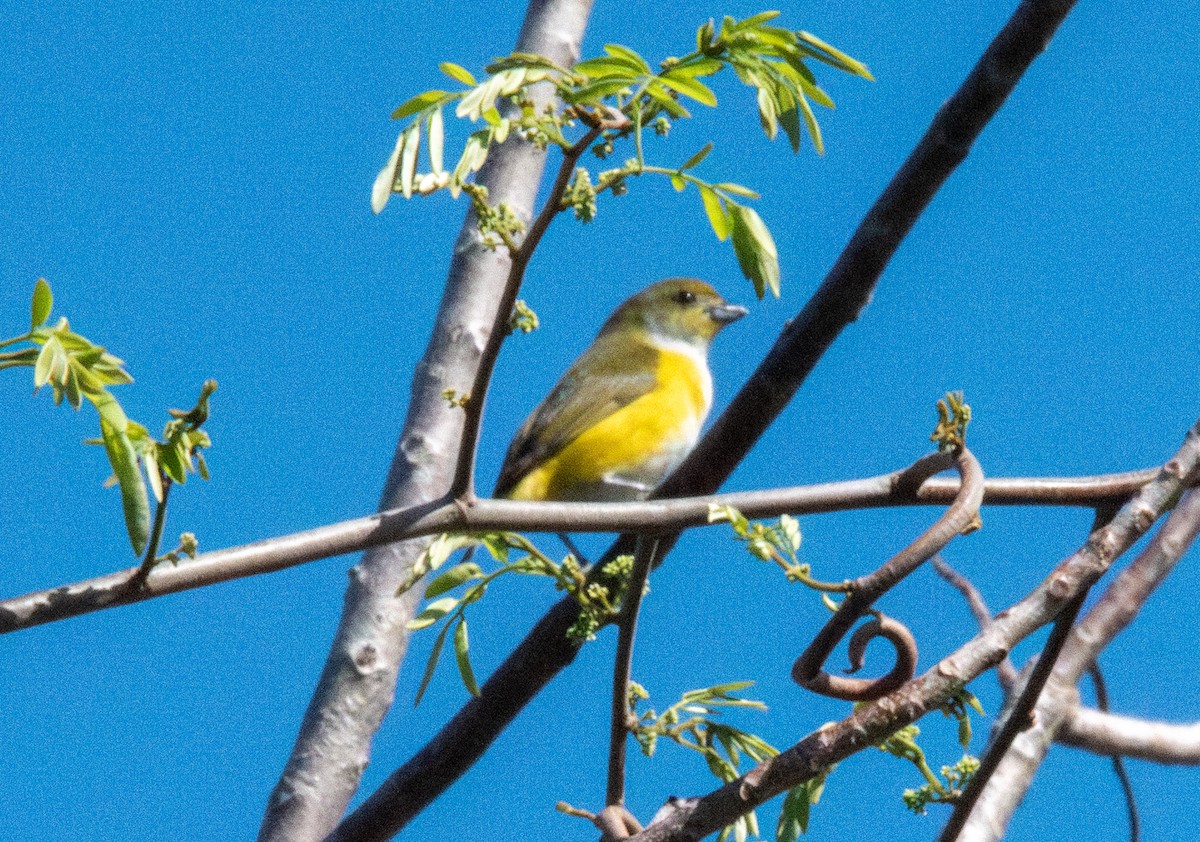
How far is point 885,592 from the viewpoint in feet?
6.69

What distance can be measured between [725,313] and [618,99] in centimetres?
466

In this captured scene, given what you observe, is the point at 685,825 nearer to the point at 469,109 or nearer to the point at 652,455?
the point at 469,109

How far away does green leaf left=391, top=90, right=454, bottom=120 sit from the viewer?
2115mm

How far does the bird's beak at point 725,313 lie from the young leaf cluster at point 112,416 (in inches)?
186

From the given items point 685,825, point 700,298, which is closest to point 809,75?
point 685,825

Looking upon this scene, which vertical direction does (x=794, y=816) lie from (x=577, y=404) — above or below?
below

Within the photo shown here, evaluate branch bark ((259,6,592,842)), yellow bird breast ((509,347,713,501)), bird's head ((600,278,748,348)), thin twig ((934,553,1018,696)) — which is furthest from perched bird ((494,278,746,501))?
thin twig ((934,553,1018,696))

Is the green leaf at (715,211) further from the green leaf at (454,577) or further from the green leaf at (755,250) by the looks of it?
the green leaf at (454,577)

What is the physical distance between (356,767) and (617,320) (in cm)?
324

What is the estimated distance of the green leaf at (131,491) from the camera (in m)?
1.96

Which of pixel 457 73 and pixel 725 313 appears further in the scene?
pixel 725 313

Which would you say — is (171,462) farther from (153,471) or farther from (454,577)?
(454,577)

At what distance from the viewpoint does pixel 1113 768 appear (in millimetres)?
2717

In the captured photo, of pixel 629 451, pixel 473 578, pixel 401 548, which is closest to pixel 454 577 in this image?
pixel 473 578
